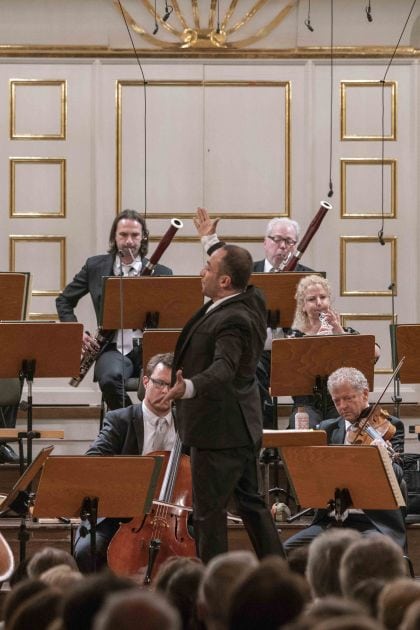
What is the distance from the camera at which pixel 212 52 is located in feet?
24.3

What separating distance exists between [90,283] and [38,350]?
49.3 inches

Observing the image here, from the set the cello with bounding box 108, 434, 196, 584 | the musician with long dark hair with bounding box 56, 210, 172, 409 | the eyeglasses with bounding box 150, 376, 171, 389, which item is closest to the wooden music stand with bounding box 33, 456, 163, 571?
the cello with bounding box 108, 434, 196, 584

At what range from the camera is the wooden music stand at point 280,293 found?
548 centimetres

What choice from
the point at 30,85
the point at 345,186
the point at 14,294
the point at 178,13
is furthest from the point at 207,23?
the point at 14,294

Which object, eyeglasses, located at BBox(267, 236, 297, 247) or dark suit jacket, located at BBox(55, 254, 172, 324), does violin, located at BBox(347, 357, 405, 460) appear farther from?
dark suit jacket, located at BBox(55, 254, 172, 324)

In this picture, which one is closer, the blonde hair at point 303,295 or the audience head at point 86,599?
the audience head at point 86,599

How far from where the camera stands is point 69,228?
24.1ft

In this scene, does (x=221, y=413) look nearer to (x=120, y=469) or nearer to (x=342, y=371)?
(x=120, y=469)

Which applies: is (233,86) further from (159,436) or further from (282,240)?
(159,436)

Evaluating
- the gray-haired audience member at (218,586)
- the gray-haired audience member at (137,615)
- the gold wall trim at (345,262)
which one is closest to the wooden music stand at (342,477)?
the gray-haired audience member at (218,586)

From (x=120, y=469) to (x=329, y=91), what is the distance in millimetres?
3798

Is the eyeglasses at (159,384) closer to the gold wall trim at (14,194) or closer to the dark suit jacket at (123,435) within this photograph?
the dark suit jacket at (123,435)

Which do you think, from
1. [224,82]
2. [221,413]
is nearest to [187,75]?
[224,82]

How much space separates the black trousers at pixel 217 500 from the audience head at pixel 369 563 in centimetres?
157
